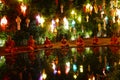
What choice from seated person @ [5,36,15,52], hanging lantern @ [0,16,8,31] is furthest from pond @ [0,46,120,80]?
hanging lantern @ [0,16,8,31]

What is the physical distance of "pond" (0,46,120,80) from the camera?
448 inches

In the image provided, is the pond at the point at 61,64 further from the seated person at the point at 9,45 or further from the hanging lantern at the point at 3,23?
the hanging lantern at the point at 3,23

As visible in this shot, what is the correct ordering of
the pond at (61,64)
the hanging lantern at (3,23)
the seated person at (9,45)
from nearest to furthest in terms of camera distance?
the pond at (61,64), the seated person at (9,45), the hanging lantern at (3,23)

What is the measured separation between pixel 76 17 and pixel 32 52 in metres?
3.49

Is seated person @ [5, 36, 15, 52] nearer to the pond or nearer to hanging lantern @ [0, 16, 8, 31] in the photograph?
the pond

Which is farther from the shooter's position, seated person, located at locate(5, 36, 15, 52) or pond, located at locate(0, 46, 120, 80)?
seated person, located at locate(5, 36, 15, 52)

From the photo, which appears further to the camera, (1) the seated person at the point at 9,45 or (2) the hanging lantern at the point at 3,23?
(2) the hanging lantern at the point at 3,23

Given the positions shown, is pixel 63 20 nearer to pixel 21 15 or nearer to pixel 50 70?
pixel 21 15

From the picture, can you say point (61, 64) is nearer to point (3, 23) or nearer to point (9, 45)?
point (9, 45)

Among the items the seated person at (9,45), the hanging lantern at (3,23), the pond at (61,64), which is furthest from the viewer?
the hanging lantern at (3,23)

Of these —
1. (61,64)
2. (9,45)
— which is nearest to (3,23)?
(9,45)

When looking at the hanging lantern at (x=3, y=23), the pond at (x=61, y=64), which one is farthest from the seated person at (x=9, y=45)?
the hanging lantern at (x=3, y=23)

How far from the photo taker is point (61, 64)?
1209 cm

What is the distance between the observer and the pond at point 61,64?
37.4 ft
